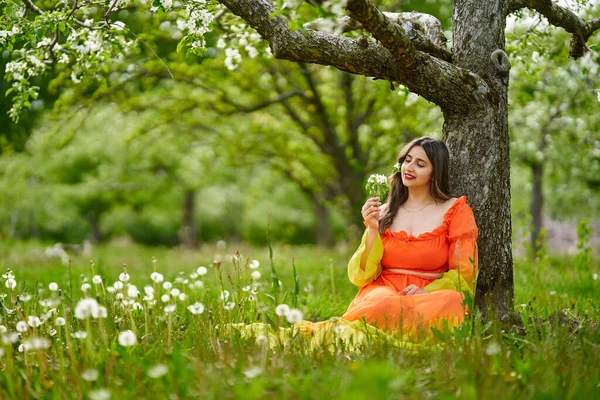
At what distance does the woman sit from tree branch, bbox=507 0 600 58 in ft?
4.32

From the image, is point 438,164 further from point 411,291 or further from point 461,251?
point 411,291

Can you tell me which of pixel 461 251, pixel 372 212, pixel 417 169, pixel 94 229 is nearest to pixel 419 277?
pixel 461 251

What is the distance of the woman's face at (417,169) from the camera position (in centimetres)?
423

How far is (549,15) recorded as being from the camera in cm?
455

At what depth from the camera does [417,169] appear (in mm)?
4254

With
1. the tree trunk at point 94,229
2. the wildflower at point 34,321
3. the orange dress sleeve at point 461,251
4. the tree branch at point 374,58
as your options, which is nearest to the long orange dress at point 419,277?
the orange dress sleeve at point 461,251

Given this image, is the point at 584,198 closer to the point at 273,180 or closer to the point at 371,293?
the point at 273,180

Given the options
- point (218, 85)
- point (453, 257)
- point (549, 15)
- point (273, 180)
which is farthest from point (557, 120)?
point (273, 180)


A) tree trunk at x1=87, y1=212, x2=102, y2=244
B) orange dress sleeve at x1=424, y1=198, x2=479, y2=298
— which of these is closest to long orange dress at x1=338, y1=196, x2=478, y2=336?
orange dress sleeve at x1=424, y1=198, x2=479, y2=298

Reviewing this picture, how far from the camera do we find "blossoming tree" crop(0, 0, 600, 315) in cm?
375

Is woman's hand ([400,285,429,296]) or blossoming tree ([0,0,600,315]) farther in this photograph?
woman's hand ([400,285,429,296])

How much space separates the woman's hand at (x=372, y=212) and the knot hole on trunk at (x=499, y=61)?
130cm

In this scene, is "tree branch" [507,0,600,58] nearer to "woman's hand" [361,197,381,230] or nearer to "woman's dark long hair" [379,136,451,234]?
"woman's dark long hair" [379,136,451,234]

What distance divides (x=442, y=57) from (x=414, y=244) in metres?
1.42
